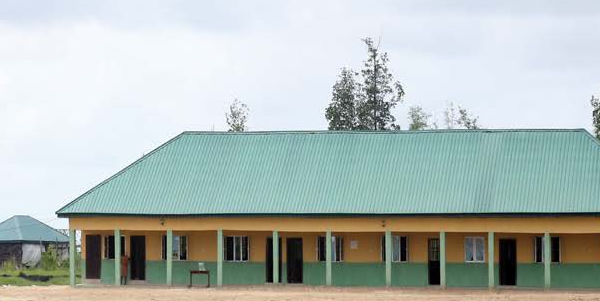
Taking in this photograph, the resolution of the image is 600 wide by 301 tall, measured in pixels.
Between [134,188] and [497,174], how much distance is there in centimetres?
1339

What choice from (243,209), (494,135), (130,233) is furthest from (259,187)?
(494,135)

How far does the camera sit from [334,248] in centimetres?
5400

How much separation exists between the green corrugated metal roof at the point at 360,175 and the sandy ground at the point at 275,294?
2740mm

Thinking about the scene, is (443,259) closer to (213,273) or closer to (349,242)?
(349,242)

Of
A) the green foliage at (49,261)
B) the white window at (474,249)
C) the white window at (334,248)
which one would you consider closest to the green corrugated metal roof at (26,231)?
the green foliage at (49,261)

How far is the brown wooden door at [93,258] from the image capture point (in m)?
55.9

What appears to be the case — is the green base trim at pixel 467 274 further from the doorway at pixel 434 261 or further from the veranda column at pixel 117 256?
the veranda column at pixel 117 256

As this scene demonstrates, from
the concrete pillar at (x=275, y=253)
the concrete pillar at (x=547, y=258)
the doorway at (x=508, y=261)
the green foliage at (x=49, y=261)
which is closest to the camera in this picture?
the concrete pillar at (x=547, y=258)

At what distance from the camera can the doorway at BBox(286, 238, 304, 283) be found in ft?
177

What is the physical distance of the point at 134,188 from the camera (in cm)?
5531

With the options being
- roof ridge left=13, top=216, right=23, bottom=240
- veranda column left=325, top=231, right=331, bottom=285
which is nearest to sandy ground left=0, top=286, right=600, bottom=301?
veranda column left=325, top=231, right=331, bottom=285

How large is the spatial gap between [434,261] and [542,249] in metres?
3.84

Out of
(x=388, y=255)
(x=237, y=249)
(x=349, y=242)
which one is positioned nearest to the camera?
(x=388, y=255)

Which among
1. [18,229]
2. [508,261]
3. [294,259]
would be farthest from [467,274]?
[18,229]
